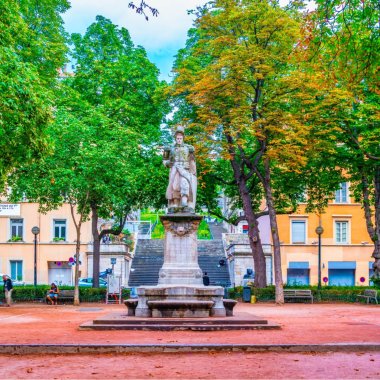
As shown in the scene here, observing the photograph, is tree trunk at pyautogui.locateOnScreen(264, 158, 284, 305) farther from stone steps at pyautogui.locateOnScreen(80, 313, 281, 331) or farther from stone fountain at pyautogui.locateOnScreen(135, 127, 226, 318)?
stone steps at pyautogui.locateOnScreen(80, 313, 281, 331)

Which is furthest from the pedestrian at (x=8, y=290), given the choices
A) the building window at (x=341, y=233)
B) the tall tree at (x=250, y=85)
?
the building window at (x=341, y=233)

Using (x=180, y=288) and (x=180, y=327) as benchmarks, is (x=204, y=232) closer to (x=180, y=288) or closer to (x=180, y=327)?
(x=180, y=288)

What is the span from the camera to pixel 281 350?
13383 mm

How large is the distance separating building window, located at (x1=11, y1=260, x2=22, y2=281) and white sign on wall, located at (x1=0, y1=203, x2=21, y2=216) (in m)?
3.53

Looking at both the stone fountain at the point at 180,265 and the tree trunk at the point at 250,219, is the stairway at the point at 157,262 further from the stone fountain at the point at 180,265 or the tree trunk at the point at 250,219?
the stone fountain at the point at 180,265

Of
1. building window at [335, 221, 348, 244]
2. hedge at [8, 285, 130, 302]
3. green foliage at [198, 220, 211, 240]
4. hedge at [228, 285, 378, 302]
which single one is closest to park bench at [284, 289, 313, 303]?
hedge at [228, 285, 378, 302]

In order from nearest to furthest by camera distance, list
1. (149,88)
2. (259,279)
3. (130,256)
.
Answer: (259,279) < (149,88) < (130,256)

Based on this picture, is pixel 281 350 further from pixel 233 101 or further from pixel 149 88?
pixel 149 88

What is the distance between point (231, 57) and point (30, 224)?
87.3 ft

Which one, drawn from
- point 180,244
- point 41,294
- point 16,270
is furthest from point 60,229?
point 180,244

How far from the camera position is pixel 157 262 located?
5050 cm

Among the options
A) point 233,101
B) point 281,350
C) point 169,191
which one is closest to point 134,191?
point 233,101

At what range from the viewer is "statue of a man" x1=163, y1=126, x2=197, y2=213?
67.3 ft

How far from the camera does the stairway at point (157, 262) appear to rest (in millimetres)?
47625
